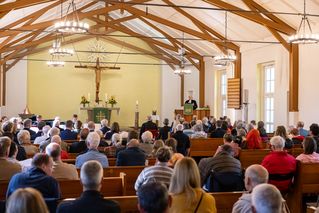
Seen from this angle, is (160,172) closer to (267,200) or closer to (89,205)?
(89,205)

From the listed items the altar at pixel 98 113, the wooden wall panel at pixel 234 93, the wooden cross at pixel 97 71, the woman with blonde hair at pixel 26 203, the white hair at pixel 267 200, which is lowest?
the white hair at pixel 267 200

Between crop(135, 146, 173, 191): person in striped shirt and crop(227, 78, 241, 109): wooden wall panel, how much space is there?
506 inches

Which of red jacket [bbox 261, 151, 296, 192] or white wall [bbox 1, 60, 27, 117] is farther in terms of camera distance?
white wall [bbox 1, 60, 27, 117]

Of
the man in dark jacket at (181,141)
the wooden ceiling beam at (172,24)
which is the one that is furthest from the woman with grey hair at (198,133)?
the wooden ceiling beam at (172,24)

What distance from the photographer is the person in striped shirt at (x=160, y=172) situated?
4.36 m

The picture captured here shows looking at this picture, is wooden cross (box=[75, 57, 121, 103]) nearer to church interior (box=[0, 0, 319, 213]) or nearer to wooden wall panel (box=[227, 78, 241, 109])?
church interior (box=[0, 0, 319, 213])

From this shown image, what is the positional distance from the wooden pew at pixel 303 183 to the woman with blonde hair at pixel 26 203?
4223 millimetres

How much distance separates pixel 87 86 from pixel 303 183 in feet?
57.6

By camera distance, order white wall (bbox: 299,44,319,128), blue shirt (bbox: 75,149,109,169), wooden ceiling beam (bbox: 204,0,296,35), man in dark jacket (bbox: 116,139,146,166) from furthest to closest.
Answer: wooden ceiling beam (bbox: 204,0,296,35) → white wall (bbox: 299,44,319,128) → man in dark jacket (bbox: 116,139,146,166) → blue shirt (bbox: 75,149,109,169)

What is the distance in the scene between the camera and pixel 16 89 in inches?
845

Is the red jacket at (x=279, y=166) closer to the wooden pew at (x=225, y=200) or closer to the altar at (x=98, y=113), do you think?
the wooden pew at (x=225, y=200)

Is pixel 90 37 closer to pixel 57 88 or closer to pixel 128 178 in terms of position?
pixel 57 88

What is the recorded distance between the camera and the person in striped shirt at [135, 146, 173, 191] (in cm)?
436

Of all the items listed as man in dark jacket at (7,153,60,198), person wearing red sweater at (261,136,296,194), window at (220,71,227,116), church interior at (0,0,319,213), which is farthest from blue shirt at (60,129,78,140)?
window at (220,71,227,116)
